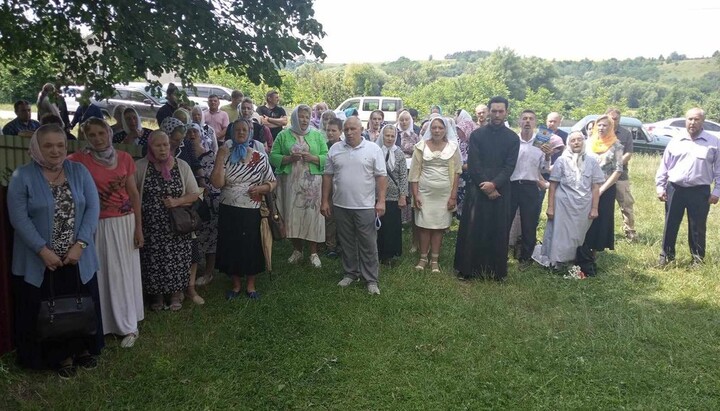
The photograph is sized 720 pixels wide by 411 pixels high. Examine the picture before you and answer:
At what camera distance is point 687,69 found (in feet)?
315

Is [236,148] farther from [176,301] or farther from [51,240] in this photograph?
[51,240]

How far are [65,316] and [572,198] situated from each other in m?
5.27

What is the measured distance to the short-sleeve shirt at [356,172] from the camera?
534 centimetres

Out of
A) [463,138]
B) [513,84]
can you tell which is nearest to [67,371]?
[463,138]

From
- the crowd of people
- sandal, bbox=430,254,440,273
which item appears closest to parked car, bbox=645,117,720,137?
the crowd of people

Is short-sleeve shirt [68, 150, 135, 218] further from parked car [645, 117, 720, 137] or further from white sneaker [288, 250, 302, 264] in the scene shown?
parked car [645, 117, 720, 137]

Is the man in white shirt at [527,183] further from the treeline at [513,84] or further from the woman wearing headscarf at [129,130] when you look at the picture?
the woman wearing headscarf at [129,130]

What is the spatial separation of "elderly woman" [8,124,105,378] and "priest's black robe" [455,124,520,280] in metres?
3.88

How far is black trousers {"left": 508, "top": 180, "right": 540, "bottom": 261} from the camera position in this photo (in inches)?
255

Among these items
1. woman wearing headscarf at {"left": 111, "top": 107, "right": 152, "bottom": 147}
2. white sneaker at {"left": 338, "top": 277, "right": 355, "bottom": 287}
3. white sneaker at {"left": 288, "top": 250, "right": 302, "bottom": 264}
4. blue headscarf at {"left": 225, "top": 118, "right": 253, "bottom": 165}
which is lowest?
white sneaker at {"left": 338, "top": 277, "right": 355, "bottom": 287}

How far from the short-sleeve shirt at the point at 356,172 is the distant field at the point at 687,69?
321 feet

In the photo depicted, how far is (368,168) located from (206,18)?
216 centimetres

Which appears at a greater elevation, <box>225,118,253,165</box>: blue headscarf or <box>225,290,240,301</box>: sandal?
<box>225,118,253,165</box>: blue headscarf

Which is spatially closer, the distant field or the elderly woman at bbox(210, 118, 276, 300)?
the elderly woman at bbox(210, 118, 276, 300)
